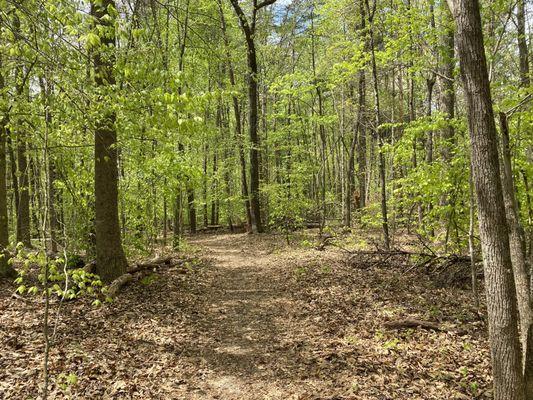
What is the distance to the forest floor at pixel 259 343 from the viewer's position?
4.81m

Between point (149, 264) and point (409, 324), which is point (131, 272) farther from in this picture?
point (409, 324)

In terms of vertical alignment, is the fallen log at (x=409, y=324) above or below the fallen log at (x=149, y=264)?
below

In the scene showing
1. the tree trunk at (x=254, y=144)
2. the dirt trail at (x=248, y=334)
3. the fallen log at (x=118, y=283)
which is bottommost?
the dirt trail at (x=248, y=334)

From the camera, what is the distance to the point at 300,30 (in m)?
21.6

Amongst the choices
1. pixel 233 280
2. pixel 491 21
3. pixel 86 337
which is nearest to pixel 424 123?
pixel 491 21

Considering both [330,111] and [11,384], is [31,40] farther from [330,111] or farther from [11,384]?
[330,111]

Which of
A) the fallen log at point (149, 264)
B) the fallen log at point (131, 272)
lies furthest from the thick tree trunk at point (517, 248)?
the fallen log at point (149, 264)

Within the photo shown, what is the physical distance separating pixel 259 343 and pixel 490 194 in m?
4.30

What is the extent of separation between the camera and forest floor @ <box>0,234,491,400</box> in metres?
4.81

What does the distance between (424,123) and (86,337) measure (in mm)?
8132

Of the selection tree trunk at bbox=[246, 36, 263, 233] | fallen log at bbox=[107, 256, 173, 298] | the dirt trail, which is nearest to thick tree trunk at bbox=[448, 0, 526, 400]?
the dirt trail

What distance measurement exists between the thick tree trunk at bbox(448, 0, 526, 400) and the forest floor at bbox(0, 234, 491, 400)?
1.05 metres

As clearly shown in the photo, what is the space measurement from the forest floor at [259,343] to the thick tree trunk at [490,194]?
1054 mm

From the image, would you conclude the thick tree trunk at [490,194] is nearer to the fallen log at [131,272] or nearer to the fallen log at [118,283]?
the fallen log at [131,272]
